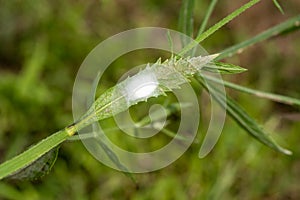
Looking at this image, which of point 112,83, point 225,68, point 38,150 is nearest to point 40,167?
point 38,150

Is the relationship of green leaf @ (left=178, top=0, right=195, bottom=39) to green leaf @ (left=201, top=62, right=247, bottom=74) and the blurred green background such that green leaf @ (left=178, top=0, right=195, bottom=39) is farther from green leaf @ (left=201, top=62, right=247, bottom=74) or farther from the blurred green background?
the blurred green background

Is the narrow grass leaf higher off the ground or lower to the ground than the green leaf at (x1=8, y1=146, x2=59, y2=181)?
higher

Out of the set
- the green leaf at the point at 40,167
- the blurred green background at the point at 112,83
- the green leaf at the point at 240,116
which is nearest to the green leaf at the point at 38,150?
the green leaf at the point at 40,167

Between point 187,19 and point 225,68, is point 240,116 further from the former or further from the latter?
point 225,68

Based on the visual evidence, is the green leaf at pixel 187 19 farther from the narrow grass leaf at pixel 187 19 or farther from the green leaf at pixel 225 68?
the green leaf at pixel 225 68

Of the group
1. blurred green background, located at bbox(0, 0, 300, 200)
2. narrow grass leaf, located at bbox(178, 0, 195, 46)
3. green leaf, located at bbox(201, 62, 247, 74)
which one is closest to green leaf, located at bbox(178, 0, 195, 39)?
narrow grass leaf, located at bbox(178, 0, 195, 46)
